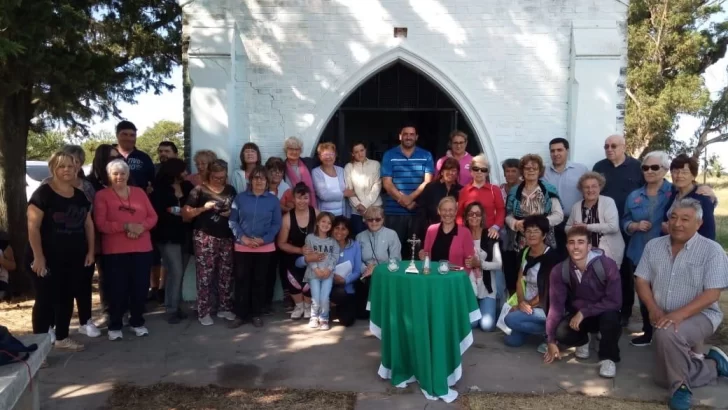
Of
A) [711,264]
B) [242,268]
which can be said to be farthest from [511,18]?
[242,268]

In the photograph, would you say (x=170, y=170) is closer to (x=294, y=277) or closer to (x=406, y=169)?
(x=294, y=277)

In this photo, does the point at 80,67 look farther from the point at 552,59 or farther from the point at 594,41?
the point at 594,41

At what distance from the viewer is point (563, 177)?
5.66m

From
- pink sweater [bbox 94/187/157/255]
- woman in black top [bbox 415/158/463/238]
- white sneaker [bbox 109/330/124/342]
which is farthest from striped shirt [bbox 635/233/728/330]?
white sneaker [bbox 109/330/124/342]

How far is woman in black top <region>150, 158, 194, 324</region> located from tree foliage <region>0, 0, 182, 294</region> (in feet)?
4.12

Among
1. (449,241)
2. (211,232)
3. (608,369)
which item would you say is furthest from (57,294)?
(608,369)

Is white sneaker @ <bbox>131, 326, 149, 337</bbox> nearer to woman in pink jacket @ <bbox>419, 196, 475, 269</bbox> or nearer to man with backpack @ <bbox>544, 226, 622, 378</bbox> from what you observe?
woman in pink jacket @ <bbox>419, 196, 475, 269</bbox>

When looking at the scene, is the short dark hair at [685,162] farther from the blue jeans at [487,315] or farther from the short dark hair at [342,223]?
the short dark hair at [342,223]

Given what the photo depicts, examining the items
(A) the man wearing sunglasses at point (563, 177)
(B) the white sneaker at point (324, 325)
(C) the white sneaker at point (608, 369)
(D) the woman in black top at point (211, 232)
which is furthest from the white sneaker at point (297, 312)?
(C) the white sneaker at point (608, 369)

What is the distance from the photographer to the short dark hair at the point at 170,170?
548 cm

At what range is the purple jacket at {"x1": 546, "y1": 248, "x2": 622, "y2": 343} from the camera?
14.2 feet

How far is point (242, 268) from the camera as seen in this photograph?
538 cm

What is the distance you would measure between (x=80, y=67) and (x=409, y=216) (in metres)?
3.53

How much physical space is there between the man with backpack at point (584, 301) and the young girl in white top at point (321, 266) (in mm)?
1951
